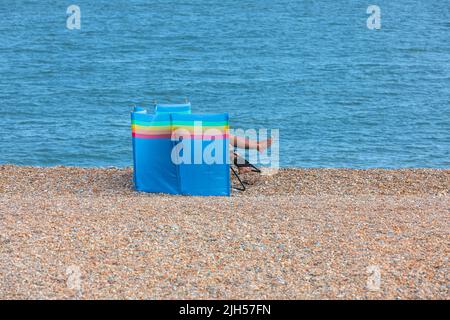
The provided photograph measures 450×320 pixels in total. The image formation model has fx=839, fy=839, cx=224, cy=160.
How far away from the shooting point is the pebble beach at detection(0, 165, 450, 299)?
695cm

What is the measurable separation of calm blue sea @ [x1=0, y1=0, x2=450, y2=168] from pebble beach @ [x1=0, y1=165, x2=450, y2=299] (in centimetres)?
958

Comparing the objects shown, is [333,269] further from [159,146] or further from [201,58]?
[201,58]

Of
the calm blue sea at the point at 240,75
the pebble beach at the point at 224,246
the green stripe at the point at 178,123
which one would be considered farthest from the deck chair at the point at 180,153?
the calm blue sea at the point at 240,75

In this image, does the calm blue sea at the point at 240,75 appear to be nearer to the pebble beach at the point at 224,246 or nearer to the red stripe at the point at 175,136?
the red stripe at the point at 175,136

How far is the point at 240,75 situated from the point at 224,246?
2890 cm

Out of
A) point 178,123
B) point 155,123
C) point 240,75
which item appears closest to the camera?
point 178,123

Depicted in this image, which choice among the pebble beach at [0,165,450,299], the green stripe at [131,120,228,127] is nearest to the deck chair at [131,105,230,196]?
the green stripe at [131,120,228,127]

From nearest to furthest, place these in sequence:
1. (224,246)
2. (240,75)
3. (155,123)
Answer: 1. (224,246)
2. (155,123)
3. (240,75)

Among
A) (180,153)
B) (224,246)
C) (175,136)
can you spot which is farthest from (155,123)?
(224,246)

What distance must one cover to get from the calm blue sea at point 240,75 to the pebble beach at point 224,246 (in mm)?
9581

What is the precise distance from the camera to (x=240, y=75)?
120 feet

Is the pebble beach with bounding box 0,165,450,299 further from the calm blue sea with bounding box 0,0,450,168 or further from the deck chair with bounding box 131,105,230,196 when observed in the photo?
the calm blue sea with bounding box 0,0,450,168

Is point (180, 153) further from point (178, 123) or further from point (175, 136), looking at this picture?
point (178, 123)

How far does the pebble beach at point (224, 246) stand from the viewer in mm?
6953
